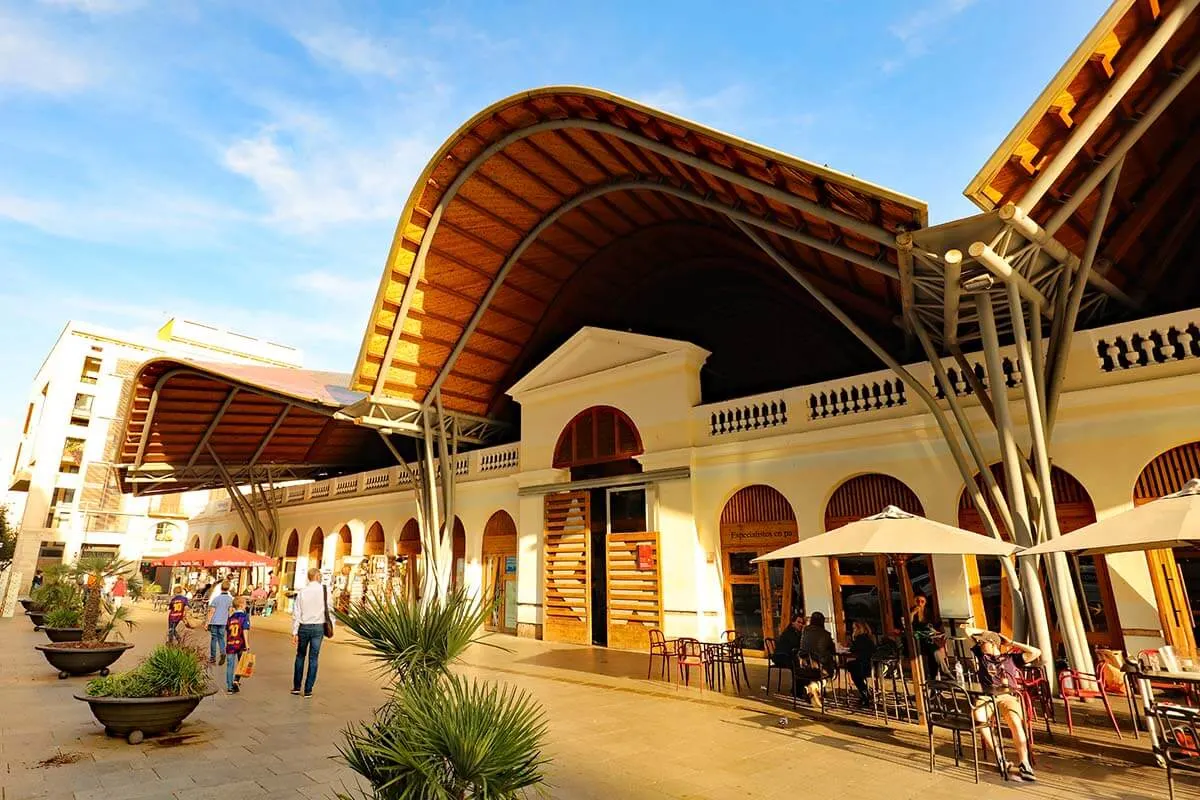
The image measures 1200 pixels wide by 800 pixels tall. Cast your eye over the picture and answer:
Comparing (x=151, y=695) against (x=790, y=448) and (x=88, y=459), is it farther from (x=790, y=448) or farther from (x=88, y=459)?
(x=88, y=459)

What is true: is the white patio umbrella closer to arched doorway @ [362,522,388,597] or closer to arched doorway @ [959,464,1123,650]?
arched doorway @ [959,464,1123,650]

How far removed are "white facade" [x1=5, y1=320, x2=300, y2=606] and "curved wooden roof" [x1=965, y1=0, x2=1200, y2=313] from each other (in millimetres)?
52541

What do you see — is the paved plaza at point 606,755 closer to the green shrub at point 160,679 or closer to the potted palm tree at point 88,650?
the green shrub at point 160,679

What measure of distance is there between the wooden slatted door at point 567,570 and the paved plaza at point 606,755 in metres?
6.24

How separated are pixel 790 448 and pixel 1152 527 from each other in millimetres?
7290

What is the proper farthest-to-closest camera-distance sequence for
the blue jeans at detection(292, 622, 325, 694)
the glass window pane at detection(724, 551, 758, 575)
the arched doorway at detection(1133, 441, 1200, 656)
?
the glass window pane at detection(724, 551, 758, 575), the blue jeans at detection(292, 622, 325, 694), the arched doorway at detection(1133, 441, 1200, 656)

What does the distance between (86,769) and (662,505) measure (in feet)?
36.0

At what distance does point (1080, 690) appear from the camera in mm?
7293

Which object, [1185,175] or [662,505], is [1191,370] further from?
[662,505]

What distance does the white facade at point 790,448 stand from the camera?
9547 mm

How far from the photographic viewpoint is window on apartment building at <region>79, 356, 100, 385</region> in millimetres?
48000

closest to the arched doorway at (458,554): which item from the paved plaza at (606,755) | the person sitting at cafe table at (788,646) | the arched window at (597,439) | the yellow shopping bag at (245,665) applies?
the arched window at (597,439)

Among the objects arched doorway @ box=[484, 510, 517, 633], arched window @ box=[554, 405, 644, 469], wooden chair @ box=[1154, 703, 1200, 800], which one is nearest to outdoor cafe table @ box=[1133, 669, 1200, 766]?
wooden chair @ box=[1154, 703, 1200, 800]

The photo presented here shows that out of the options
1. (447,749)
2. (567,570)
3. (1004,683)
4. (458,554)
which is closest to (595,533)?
(567,570)
